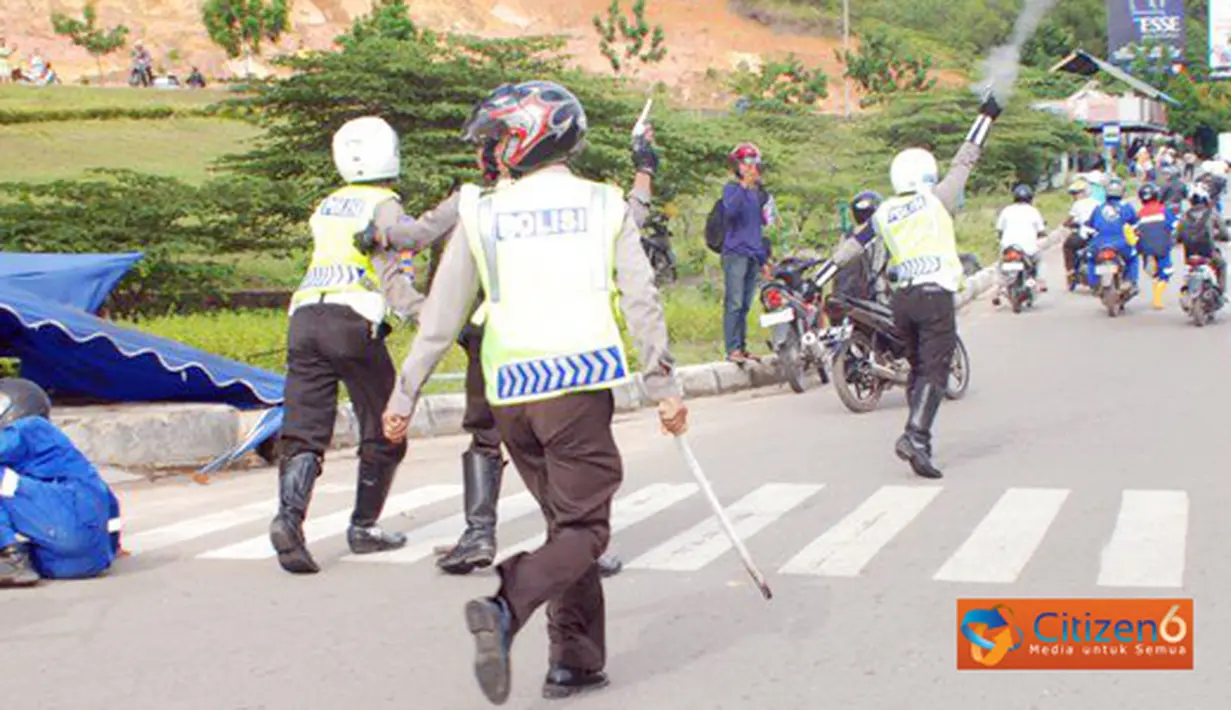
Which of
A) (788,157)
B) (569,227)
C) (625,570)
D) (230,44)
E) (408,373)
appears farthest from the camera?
(230,44)

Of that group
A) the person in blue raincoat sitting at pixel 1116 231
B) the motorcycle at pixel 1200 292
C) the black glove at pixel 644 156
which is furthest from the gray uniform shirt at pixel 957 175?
the person in blue raincoat sitting at pixel 1116 231

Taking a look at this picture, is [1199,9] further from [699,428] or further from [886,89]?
[699,428]

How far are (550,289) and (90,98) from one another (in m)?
48.4

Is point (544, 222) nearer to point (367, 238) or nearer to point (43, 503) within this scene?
point (367, 238)

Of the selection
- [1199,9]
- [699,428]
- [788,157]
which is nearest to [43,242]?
[699,428]

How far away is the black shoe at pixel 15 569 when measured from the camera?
723 centimetres

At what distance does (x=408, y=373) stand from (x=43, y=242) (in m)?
13.5

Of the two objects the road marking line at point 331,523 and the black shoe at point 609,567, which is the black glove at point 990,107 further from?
the black shoe at point 609,567

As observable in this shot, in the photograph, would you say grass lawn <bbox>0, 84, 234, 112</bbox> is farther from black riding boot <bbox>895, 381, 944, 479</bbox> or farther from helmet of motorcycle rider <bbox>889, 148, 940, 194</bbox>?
black riding boot <bbox>895, 381, 944, 479</bbox>

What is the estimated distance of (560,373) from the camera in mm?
5215

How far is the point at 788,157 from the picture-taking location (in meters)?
24.4

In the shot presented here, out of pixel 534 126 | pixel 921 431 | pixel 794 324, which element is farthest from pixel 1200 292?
pixel 534 126

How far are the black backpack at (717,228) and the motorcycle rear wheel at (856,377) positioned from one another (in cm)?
216

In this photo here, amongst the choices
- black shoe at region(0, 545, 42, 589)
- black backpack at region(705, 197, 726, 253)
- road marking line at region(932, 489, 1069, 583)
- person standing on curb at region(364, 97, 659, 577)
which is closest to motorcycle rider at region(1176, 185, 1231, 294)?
black backpack at region(705, 197, 726, 253)
